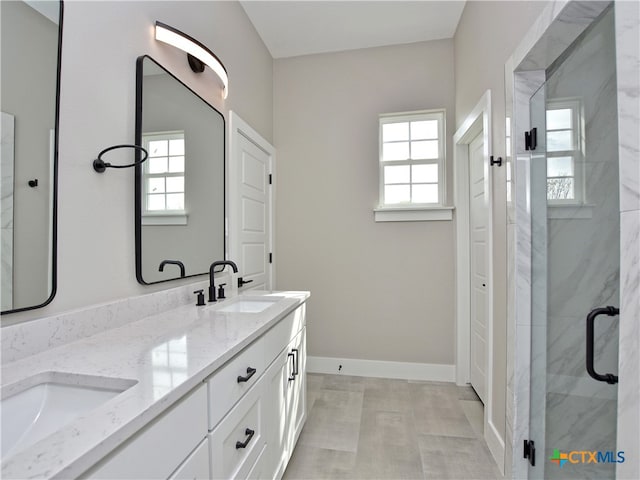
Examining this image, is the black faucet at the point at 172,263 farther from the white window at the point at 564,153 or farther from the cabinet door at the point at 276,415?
the white window at the point at 564,153

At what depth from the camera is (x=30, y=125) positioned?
0.96 m

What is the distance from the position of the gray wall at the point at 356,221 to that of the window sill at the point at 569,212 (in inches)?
55.4

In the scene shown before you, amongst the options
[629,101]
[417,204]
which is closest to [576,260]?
[629,101]

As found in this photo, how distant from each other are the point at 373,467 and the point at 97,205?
1895 mm

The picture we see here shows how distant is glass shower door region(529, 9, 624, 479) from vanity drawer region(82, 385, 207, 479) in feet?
3.84

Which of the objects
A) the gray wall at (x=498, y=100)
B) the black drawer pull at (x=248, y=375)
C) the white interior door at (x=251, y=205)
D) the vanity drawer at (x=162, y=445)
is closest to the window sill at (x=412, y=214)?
the gray wall at (x=498, y=100)

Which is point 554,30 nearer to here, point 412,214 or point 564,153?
point 564,153

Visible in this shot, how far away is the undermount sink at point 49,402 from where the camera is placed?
713 mm

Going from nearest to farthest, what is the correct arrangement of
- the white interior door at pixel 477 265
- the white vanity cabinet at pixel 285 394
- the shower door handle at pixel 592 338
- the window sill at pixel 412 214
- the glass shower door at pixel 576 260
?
the shower door handle at pixel 592 338, the glass shower door at pixel 576 260, the white vanity cabinet at pixel 285 394, the white interior door at pixel 477 265, the window sill at pixel 412 214

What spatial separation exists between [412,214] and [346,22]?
1.73 m

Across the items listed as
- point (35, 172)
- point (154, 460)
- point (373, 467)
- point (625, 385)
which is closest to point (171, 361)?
point (154, 460)

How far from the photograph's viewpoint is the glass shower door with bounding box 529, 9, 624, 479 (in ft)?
3.82

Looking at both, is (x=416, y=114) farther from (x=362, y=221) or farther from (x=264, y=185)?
(x=264, y=185)

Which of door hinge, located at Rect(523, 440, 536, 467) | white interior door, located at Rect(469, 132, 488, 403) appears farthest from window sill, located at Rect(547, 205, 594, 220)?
door hinge, located at Rect(523, 440, 536, 467)
